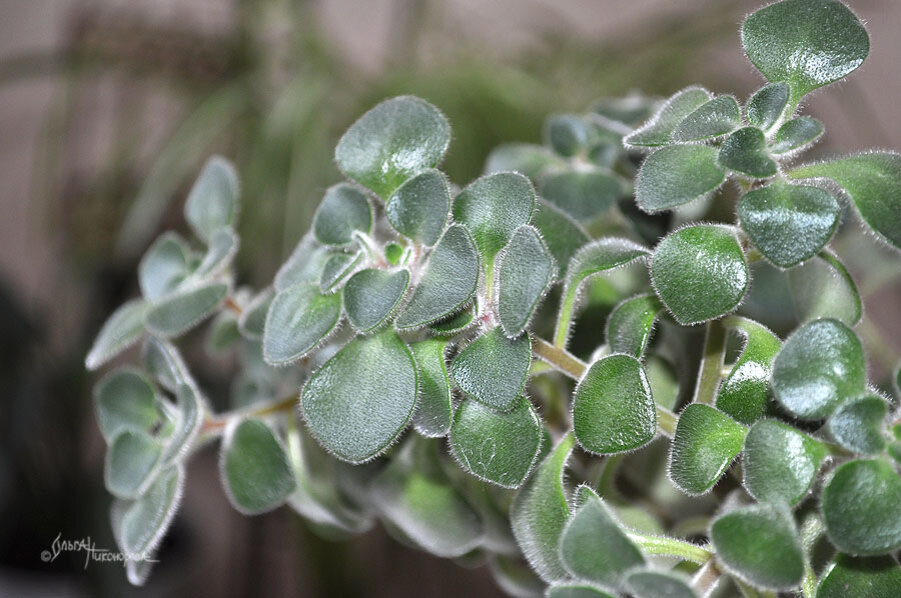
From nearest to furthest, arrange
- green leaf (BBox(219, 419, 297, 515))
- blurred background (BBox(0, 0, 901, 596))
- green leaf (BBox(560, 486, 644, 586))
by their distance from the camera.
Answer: green leaf (BBox(560, 486, 644, 586)), green leaf (BBox(219, 419, 297, 515)), blurred background (BBox(0, 0, 901, 596))

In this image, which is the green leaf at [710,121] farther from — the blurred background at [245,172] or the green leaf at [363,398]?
the blurred background at [245,172]

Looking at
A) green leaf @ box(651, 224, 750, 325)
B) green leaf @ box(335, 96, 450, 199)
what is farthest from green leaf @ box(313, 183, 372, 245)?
green leaf @ box(651, 224, 750, 325)

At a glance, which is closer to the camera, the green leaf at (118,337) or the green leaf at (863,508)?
the green leaf at (863,508)

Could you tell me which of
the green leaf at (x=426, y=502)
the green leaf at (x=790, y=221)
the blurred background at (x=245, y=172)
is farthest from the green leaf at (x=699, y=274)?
the blurred background at (x=245, y=172)

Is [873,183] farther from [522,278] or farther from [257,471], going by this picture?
[257,471]

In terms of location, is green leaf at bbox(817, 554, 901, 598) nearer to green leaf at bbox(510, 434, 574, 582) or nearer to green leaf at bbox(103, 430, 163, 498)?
green leaf at bbox(510, 434, 574, 582)
